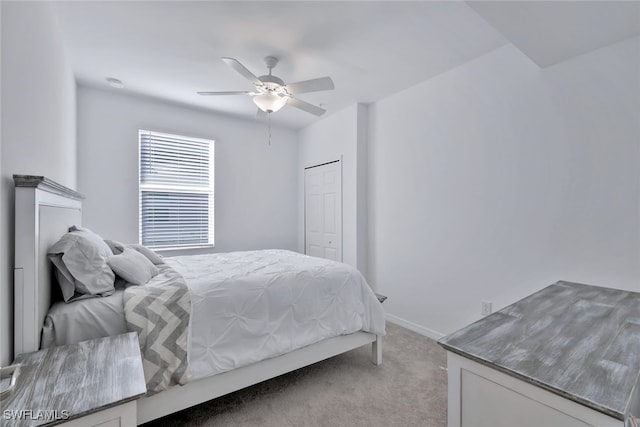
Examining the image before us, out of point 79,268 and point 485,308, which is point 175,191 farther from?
point 485,308

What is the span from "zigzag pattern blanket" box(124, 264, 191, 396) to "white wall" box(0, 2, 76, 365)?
46cm

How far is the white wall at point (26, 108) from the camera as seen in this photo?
111 centimetres

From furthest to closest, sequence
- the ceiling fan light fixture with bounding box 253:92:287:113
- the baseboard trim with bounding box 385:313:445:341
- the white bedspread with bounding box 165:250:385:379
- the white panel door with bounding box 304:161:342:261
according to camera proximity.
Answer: the white panel door with bounding box 304:161:342:261, the baseboard trim with bounding box 385:313:445:341, the ceiling fan light fixture with bounding box 253:92:287:113, the white bedspread with bounding box 165:250:385:379

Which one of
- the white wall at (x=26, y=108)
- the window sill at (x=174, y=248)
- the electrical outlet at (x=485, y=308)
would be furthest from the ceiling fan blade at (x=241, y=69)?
the electrical outlet at (x=485, y=308)

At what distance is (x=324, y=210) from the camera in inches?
167

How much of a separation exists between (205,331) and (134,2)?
2.18m

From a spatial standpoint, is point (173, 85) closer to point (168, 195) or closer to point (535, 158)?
point (168, 195)

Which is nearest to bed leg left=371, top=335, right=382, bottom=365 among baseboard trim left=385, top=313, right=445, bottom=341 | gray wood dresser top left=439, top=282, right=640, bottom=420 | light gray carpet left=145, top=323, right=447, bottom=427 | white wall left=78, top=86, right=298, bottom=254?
light gray carpet left=145, top=323, right=447, bottom=427

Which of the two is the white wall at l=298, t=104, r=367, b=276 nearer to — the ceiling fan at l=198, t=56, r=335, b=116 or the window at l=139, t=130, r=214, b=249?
the ceiling fan at l=198, t=56, r=335, b=116

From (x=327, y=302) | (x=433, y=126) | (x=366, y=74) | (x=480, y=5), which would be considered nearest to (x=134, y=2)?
(x=366, y=74)

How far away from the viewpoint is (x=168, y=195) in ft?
12.3

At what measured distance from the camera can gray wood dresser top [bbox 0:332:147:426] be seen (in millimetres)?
846

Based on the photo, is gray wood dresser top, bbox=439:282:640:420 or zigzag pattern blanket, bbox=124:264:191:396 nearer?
gray wood dresser top, bbox=439:282:640:420

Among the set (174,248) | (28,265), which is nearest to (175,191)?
(174,248)
